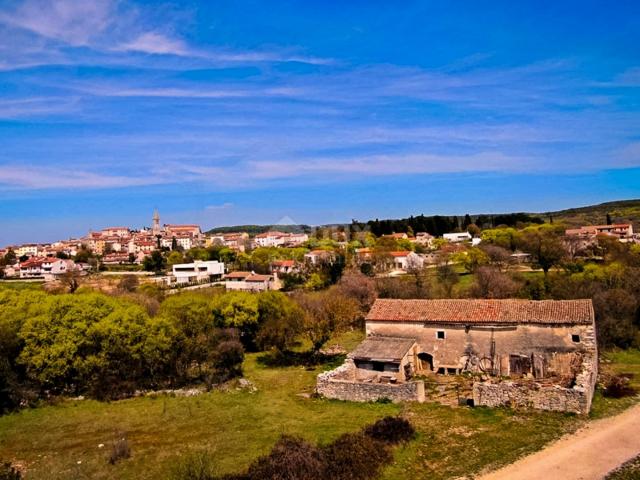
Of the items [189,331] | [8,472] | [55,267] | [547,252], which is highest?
[547,252]

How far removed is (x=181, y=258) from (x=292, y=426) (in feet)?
311

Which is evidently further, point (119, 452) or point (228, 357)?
point (228, 357)

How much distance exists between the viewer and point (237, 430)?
758 inches

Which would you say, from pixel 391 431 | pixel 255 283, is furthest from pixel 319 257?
pixel 391 431

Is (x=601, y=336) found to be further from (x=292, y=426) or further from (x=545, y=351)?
(x=292, y=426)

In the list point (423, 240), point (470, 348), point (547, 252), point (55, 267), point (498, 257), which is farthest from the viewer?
point (423, 240)

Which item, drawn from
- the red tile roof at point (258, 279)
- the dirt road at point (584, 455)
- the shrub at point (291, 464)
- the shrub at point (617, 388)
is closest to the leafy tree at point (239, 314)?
the shrub at point (291, 464)

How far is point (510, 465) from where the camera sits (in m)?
15.2

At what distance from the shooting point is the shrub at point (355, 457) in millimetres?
14328

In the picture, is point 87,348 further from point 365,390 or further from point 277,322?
point 365,390

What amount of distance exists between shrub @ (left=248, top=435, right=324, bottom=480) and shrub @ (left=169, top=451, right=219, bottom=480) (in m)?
0.99

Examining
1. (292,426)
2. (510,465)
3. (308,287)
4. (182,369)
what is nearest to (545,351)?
(510,465)

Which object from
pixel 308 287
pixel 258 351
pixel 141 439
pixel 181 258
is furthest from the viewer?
pixel 181 258

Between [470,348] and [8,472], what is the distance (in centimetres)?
1970
